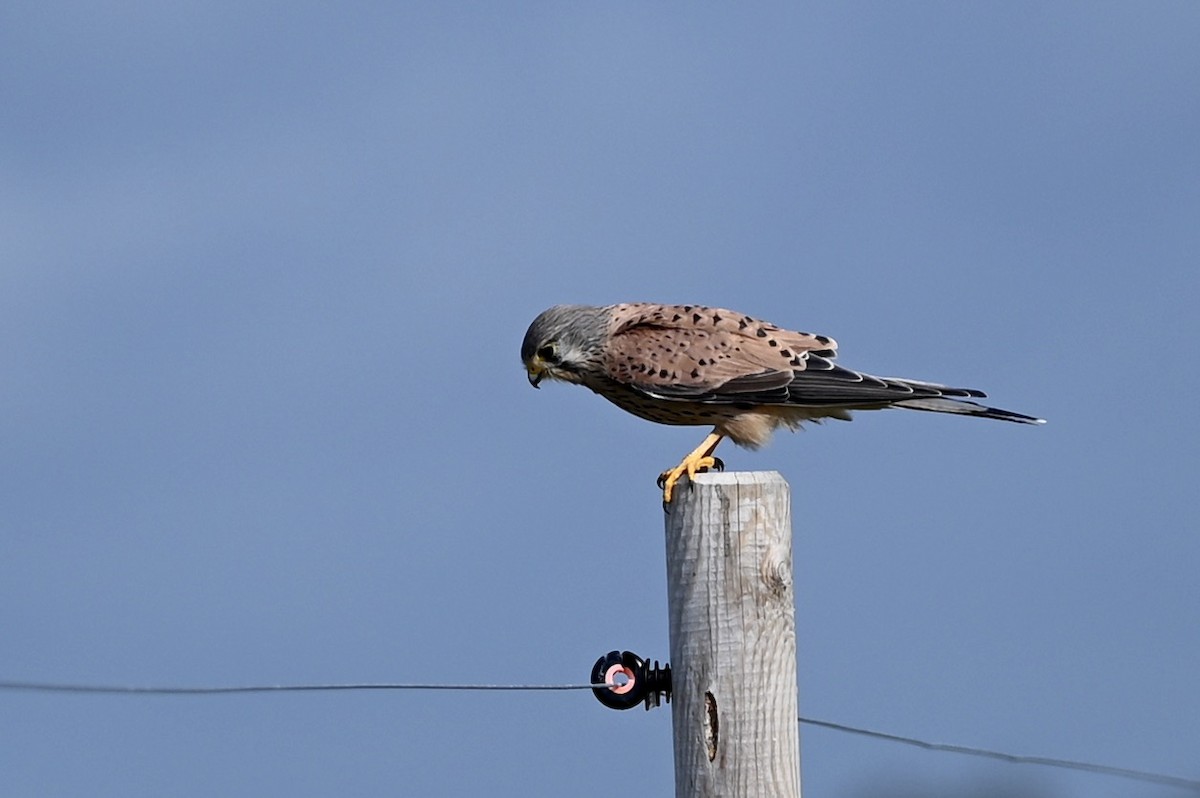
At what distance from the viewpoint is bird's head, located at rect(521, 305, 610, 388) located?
5930 mm

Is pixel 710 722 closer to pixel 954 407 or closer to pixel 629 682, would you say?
pixel 629 682

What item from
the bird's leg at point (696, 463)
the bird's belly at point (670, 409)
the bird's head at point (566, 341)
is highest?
the bird's head at point (566, 341)

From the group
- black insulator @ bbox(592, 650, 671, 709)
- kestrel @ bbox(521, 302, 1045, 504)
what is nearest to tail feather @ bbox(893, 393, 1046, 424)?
kestrel @ bbox(521, 302, 1045, 504)

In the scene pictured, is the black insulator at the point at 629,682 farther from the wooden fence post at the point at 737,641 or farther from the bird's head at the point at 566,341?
the bird's head at the point at 566,341

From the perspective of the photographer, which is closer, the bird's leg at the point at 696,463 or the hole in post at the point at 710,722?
the hole in post at the point at 710,722

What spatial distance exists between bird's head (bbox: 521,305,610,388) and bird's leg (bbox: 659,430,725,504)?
646 mm

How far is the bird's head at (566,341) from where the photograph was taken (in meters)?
5.93

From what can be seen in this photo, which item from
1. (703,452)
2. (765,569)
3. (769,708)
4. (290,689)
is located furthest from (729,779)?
(703,452)

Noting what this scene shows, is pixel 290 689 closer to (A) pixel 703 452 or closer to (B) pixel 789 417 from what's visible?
(A) pixel 703 452

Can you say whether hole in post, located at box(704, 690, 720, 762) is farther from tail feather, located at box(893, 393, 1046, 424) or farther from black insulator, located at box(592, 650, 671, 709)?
tail feather, located at box(893, 393, 1046, 424)

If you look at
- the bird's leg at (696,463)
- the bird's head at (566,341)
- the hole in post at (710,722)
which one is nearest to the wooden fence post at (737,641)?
the hole in post at (710,722)

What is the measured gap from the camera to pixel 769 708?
3518 mm

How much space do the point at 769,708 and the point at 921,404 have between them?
2.42 meters

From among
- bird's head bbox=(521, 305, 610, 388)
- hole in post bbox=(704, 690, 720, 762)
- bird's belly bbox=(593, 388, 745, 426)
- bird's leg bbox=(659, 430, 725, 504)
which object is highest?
bird's head bbox=(521, 305, 610, 388)
